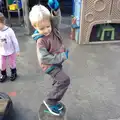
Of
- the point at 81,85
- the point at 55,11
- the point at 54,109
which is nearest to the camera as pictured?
the point at 55,11

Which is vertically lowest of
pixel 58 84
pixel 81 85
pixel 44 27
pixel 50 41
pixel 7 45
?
pixel 81 85

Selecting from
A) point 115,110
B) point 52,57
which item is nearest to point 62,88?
point 52,57

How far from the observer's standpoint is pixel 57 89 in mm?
1656

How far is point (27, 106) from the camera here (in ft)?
6.66

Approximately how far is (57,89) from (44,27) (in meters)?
0.53

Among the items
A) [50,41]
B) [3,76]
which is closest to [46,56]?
[50,41]

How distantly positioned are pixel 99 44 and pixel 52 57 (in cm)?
201

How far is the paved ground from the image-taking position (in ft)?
6.47

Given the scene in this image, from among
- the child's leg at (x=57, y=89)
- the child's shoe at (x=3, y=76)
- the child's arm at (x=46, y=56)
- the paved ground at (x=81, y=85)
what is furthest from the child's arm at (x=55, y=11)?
the child's shoe at (x=3, y=76)

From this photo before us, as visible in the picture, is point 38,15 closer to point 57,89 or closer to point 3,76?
point 57,89

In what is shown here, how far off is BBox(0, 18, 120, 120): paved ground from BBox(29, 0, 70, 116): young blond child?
17.6 inches

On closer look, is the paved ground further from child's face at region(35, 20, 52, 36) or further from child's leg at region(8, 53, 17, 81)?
child's face at region(35, 20, 52, 36)

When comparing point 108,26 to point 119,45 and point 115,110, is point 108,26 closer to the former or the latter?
point 119,45

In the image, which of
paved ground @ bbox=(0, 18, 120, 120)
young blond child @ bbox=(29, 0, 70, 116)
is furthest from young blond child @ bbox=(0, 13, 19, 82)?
young blond child @ bbox=(29, 0, 70, 116)
